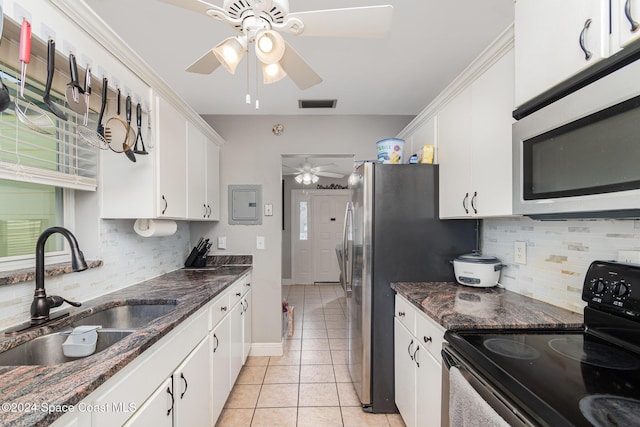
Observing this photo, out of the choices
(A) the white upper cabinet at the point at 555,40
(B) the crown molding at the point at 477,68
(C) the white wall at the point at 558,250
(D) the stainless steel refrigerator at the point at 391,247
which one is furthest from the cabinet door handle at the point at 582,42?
(D) the stainless steel refrigerator at the point at 391,247

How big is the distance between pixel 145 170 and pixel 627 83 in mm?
2013

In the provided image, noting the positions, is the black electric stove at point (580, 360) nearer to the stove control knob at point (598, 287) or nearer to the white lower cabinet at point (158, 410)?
the stove control knob at point (598, 287)

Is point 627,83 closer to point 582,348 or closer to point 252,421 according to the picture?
point 582,348

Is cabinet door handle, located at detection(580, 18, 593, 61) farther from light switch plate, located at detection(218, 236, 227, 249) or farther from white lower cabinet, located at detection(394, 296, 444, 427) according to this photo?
light switch plate, located at detection(218, 236, 227, 249)

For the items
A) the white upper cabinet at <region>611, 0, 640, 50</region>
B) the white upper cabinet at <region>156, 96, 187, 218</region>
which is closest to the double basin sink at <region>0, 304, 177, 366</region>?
the white upper cabinet at <region>156, 96, 187, 218</region>

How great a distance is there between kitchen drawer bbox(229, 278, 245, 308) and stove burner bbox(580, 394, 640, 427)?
76.8 inches

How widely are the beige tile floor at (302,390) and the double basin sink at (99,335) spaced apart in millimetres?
927

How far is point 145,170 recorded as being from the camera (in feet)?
5.50

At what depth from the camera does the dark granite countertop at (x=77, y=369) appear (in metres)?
0.65

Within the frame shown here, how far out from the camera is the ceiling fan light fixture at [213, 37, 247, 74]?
3.77 feet

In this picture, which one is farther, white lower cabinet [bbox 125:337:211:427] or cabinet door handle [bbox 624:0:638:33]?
white lower cabinet [bbox 125:337:211:427]

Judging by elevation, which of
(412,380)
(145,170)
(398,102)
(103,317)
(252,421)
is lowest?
(252,421)

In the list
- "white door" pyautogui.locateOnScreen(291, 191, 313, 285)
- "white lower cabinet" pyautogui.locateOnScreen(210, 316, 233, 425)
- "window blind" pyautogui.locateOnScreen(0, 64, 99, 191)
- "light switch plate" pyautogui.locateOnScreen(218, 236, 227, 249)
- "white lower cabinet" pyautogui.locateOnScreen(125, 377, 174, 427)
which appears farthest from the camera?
"white door" pyautogui.locateOnScreen(291, 191, 313, 285)

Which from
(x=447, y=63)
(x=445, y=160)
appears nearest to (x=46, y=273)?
(x=445, y=160)
